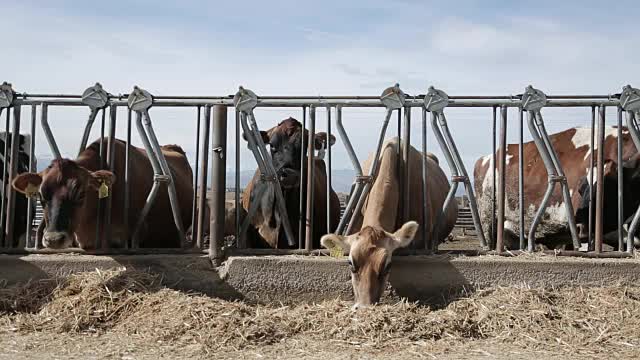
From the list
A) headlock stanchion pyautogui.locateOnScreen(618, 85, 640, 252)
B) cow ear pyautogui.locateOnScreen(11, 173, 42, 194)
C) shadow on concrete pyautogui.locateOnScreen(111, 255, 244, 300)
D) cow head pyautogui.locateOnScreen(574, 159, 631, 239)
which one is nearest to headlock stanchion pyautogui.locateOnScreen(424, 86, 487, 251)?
headlock stanchion pyautogui.locateOnScreen(618, 85, 640, 252)

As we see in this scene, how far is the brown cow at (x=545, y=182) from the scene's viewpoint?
1108 cm

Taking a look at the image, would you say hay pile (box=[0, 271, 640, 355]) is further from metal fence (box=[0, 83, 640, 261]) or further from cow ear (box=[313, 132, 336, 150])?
cow ear (box=[313, 132, 336, 150])

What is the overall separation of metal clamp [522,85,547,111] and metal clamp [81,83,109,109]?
416 centimetres

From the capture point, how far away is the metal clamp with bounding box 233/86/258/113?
7.54 metres

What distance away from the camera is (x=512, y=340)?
20.0 ft

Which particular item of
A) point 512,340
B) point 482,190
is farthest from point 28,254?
point 482,190

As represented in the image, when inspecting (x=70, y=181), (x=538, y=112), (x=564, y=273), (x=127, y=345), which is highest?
(x=538, y=112)

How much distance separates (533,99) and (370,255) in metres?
2.32

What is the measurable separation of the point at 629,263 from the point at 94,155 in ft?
18.1

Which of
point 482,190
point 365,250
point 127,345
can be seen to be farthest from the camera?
point 482,190

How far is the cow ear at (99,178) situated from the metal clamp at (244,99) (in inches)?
55.8

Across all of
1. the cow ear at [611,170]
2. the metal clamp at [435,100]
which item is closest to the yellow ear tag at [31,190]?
the metal clamp at [435,100]

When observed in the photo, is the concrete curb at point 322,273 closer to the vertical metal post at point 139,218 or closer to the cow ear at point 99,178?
the vertical metal post at point 139,218

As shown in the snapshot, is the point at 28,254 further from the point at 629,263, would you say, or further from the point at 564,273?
the point at 629,263
